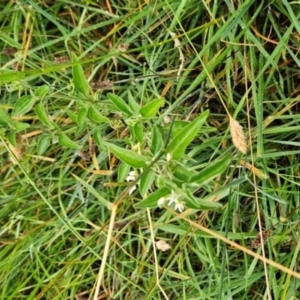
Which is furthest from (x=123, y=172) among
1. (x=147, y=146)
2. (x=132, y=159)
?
(x=132, y=159)

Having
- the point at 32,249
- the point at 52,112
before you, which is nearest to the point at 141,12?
the point at 52,112

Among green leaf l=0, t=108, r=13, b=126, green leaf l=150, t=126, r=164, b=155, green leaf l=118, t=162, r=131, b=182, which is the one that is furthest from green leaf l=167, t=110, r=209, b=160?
green leaf l=0, t=108, r=13, b=126

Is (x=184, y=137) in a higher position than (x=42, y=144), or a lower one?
higher

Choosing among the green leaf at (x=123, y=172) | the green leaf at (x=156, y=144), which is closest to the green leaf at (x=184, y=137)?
the green leaf at (x=156, y=144)

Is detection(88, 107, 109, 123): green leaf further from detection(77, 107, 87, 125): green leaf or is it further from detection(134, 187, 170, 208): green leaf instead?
detection(134, 187, 170, 208): green leaf

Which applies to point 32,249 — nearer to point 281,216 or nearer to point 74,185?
point 74,185

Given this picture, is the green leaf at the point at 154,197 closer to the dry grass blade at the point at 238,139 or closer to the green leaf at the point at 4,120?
the dry grass blade at the point at 238,139

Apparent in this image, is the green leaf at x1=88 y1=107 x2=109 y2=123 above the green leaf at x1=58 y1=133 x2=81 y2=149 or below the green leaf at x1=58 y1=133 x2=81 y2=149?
above

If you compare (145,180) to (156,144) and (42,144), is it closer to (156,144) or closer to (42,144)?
(156,144)
